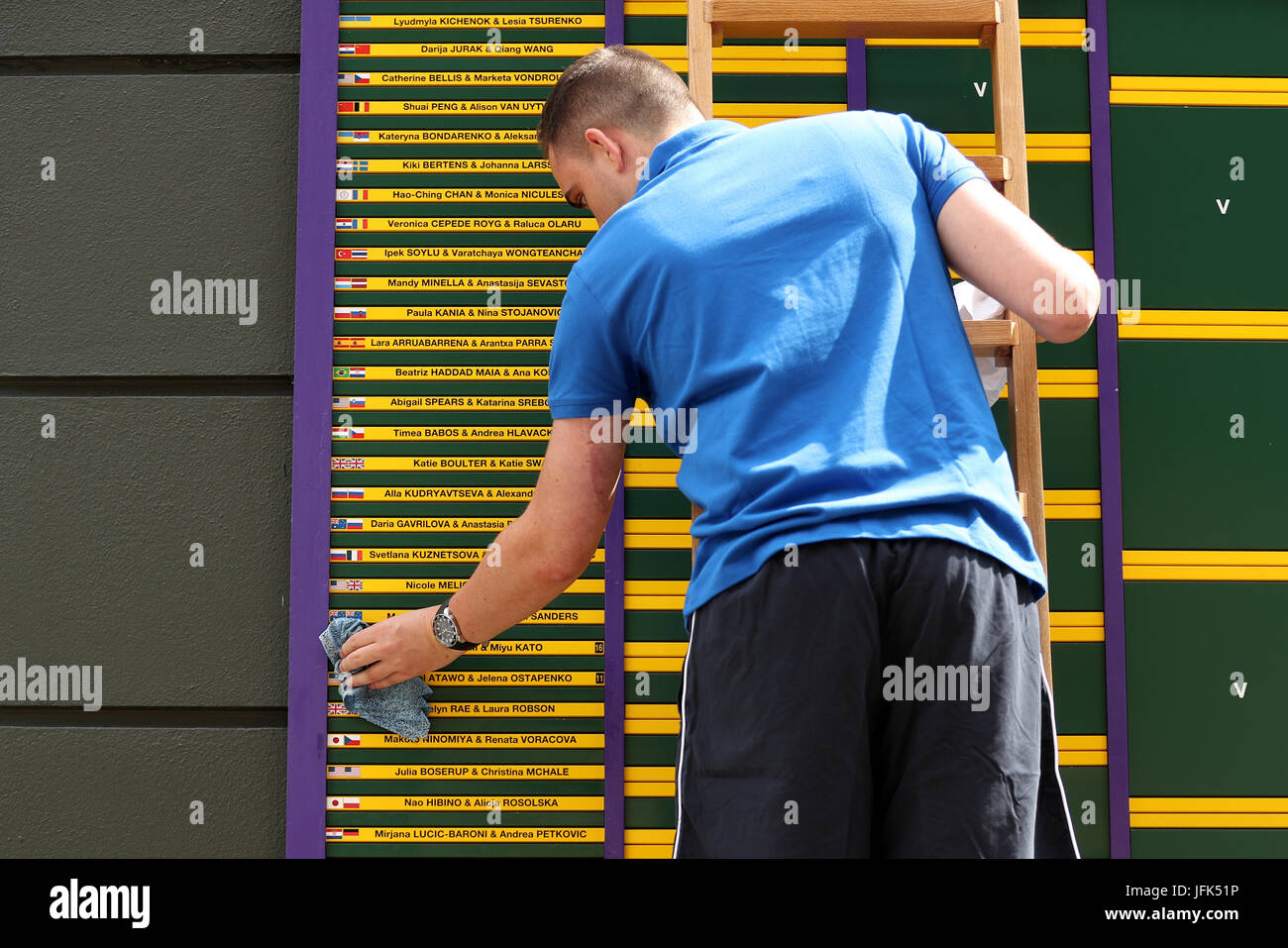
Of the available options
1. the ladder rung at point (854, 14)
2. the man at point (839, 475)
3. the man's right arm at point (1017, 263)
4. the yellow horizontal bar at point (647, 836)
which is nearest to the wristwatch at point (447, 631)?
the man at point (839, 475)

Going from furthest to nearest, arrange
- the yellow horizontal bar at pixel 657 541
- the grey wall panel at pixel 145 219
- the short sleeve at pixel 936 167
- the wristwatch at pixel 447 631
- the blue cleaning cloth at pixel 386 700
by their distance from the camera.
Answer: the grey wall panel at pixel 145 219 → the yellow horizontal bar at pixel 657 541 → the blue cleaning cloth at pixel 386 700 → the wristwatch at pixel 447 631 → the short sleeve at pixel 936 167

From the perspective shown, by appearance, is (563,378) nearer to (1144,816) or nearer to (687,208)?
(687,208)

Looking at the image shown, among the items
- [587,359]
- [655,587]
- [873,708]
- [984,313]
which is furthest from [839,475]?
[655,587]

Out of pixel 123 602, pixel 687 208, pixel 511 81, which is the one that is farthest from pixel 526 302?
pixel 123 602

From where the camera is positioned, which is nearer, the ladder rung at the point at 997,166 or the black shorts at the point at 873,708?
the black shorts at the point at 873,708

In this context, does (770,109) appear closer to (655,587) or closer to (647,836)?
(655,587)

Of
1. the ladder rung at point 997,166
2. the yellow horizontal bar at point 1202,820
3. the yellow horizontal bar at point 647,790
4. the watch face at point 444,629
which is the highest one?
the ladder rung at point 997,166

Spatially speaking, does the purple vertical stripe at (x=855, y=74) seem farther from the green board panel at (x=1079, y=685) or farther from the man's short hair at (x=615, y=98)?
the green board panel at (x=1079, y=685)

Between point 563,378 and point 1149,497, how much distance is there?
5.10 ft

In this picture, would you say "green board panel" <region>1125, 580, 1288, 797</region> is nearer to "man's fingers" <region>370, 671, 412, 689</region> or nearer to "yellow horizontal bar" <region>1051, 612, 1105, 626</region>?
"yellow horizontal bar" <region>1051, 612, 1105, 626</region>

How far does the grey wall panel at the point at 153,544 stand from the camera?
7.73 feet

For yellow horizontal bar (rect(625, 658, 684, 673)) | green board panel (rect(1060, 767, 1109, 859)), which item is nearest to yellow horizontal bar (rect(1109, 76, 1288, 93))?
green board panel (rect(1060, 767, 1109, 859))

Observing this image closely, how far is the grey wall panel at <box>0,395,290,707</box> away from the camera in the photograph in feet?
7.73

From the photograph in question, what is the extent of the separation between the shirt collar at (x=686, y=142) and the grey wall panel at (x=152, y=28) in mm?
1386
